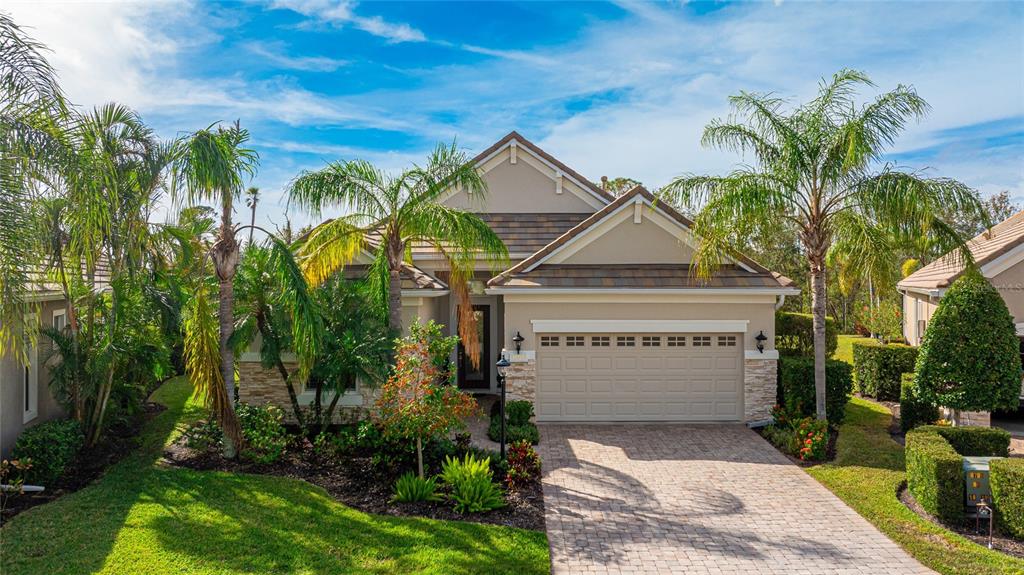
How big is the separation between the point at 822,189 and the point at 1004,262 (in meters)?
4.88

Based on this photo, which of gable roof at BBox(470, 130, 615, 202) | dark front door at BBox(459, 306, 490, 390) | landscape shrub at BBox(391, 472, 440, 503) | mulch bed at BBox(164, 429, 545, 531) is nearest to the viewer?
mulch bed at BBox(164, 429, 545, 531)

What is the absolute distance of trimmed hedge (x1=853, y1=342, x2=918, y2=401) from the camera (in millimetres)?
16172

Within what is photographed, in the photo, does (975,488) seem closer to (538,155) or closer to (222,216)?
(222,216)

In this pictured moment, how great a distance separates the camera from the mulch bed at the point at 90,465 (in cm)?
924

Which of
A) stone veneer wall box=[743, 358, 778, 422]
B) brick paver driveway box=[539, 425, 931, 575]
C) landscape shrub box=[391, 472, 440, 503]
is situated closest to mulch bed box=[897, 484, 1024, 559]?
brick paver driveway box=[539, 425, 931, 575]

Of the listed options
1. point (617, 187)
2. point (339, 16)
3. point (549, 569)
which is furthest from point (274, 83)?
point (617, 187)

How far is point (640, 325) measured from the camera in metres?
14.1

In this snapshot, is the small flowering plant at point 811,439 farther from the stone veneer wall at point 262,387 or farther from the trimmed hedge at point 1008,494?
the stone veneer wall at point 262,387

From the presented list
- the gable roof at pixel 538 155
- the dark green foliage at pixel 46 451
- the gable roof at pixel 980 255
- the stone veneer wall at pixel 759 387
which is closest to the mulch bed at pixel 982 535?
the stone veneer wall at pixel 759 387

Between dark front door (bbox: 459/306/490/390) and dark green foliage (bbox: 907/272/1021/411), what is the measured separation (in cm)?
1037

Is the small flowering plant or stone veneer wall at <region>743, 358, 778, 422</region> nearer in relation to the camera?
the small flowering plant

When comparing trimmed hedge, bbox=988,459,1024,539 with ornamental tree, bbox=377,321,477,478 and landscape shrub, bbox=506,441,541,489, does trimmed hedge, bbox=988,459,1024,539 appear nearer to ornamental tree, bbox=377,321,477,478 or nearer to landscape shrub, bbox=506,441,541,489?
landscape shrub, bbox=506,441,541,489

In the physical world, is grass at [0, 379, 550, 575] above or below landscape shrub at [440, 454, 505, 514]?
below

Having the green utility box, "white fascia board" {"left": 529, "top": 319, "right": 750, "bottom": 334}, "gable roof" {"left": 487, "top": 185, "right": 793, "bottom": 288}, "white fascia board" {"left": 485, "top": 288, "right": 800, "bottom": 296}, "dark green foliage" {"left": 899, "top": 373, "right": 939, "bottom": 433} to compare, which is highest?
"gable roof" {"left": 487, "top": 185, "right": 793, "bottom": 288}
